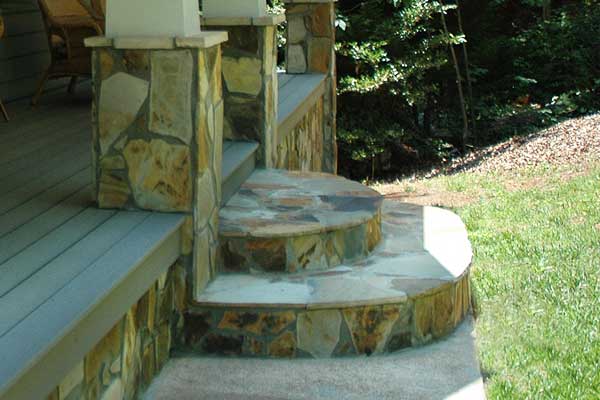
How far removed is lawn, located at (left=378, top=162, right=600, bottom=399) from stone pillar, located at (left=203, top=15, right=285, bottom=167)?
1.42 meters

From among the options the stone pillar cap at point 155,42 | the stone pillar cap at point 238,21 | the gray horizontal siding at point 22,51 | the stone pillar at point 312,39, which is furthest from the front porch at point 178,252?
the stone pillar at point 312,39

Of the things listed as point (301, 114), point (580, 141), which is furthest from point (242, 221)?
point (580, 141)

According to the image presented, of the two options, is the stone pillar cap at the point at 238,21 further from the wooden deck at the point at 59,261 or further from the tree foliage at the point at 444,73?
the tree foliage at the point at 444,73

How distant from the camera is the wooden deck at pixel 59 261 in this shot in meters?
2.65

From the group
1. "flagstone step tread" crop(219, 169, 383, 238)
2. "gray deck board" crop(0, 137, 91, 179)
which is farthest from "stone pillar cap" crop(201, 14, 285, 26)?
"gray deck board" crop(0, 137, 91, 179)

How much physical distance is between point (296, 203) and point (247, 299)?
95 cm

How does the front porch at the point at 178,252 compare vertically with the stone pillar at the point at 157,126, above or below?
below

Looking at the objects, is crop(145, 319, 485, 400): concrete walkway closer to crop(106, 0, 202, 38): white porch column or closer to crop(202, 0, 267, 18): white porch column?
crop(106, 0, 202, 38): white porch column

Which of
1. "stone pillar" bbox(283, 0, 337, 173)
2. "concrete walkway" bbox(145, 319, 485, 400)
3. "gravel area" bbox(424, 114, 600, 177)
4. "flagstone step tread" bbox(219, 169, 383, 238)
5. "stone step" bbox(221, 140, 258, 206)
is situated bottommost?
"gravel area" bbox(424, 114, 600, 177)

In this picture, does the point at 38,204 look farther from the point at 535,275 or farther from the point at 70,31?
the point at 70,31

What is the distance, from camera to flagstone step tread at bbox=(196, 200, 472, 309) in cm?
414

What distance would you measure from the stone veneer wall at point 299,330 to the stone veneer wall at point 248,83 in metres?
1.72

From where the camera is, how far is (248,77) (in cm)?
564

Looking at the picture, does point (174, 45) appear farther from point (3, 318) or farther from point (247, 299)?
point (3, 318)
